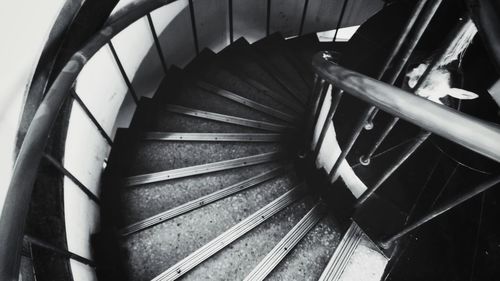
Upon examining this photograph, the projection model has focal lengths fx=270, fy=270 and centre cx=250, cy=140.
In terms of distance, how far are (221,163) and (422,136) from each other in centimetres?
163

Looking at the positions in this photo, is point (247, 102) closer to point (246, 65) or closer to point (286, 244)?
point (246, 65)

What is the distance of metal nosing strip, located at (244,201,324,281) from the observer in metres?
1.70

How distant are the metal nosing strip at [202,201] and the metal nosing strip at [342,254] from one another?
72cm

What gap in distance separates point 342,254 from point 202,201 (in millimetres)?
1050

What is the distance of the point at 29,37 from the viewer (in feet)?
4.64

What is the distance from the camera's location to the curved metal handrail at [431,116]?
25.9 inches

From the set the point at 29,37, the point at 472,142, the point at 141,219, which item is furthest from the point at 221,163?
the point at 472,142

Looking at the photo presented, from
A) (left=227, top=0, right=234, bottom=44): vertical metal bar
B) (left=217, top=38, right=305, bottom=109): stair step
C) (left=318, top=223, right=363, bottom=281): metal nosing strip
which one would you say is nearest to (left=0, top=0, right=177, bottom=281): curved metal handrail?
(left=318, top=223, right=363, bottom=281): metal nosing strip

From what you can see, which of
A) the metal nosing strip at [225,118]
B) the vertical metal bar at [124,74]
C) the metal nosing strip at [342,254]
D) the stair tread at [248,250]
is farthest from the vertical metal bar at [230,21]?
the metal nosing strip at [342,254]

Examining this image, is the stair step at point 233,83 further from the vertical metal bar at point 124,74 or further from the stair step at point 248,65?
the vertical metal bar at point 124,74

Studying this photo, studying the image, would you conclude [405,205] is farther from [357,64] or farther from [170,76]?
[170,76]

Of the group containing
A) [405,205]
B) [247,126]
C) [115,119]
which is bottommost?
[405,205]

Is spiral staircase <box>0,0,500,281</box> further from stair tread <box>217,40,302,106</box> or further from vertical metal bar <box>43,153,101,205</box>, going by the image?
stair tread <box>217,40,302,106</box>

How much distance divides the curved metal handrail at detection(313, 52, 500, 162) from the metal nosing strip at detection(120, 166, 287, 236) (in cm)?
128
